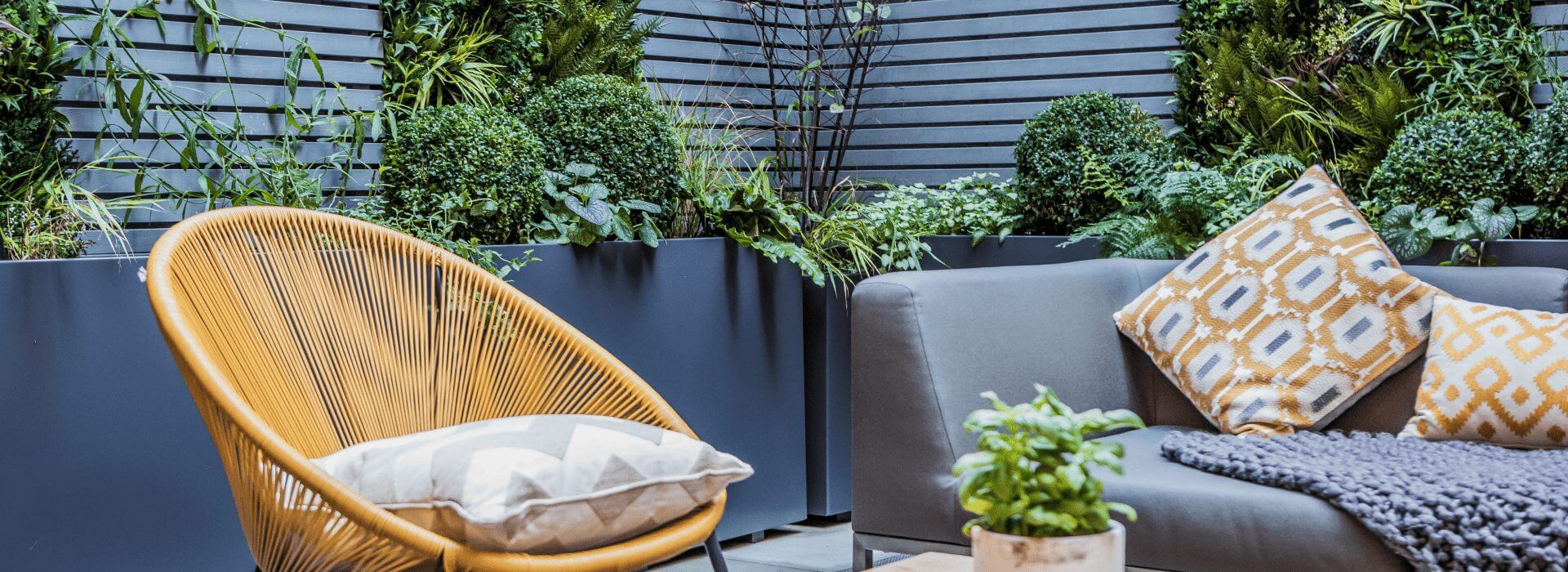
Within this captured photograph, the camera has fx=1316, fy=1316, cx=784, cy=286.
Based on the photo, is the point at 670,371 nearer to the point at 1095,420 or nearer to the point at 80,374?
the point at 80,374

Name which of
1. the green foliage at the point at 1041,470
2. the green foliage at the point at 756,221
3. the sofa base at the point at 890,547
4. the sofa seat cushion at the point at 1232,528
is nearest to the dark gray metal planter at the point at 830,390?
the green foliage at the point at 756,221

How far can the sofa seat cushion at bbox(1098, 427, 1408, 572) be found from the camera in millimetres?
1894

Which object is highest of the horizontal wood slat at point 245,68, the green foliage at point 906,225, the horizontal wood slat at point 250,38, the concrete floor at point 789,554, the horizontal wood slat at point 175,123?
the horizontal wood slat at point 250,38

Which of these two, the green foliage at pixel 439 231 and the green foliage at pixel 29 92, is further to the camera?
the green foliage at pixel 439 231

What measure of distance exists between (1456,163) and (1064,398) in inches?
53.5

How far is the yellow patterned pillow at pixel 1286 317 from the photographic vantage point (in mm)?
2436

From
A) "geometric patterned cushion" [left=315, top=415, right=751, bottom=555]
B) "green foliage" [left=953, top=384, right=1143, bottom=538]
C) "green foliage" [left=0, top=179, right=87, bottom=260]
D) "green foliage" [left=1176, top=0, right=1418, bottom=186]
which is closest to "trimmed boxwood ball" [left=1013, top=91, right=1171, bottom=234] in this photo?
"green foliage" [left=1176, top=0, right=1418, bottom=186]

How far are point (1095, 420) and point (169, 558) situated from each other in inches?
80.5

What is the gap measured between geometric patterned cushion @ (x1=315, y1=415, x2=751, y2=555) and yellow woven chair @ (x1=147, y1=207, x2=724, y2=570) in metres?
0.03

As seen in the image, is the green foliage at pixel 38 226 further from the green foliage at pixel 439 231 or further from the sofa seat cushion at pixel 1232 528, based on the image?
the sofa seat cushion at pixel 1232 528

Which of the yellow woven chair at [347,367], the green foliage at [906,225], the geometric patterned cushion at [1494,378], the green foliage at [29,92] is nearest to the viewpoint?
the yellow woven chair at [347,367]

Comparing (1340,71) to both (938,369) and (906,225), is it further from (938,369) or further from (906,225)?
(938,369)

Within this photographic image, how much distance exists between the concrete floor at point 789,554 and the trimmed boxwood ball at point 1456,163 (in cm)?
155

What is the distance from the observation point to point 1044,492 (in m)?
1.14
